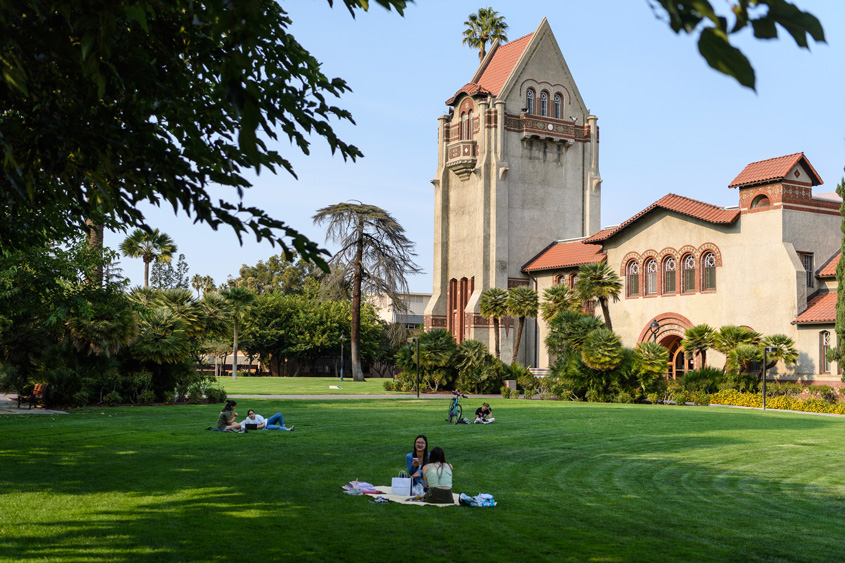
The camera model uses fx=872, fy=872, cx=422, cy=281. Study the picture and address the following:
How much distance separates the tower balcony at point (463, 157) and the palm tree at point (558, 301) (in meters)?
14.1

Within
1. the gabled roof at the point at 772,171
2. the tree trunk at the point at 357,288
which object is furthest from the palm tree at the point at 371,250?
the gabled roof at the point at 772,171

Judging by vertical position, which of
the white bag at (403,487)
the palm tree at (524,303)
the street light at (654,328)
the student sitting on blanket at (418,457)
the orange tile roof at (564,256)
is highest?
the orange tile roof at (564,256)

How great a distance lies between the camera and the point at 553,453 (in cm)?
1816

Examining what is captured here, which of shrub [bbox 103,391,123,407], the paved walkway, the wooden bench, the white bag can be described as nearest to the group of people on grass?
the paved walkway

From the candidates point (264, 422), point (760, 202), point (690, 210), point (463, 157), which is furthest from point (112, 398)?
point (463, 157)

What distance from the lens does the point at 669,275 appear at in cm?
4828

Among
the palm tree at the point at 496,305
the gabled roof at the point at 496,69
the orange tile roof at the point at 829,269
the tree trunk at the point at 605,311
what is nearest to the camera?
the orange tile roof at the point at 829,269

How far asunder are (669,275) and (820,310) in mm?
9650

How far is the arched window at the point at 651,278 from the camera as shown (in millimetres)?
49100

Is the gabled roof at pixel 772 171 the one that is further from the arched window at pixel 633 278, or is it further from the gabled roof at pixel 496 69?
the gabled roof at pixel 496 69

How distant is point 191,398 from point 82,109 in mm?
28100

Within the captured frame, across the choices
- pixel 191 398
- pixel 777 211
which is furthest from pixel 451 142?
pixel 191 398

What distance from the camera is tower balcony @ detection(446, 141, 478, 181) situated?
6197 cm

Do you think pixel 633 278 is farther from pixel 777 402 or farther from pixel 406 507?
pixel 406 507
